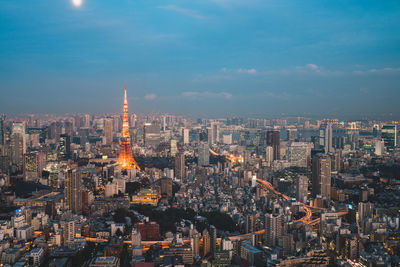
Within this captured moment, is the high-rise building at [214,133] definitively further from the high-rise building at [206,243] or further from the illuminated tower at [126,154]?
the high-rise building at [206,243]

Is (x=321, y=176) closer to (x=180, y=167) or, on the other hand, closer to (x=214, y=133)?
(x=180, y=167)

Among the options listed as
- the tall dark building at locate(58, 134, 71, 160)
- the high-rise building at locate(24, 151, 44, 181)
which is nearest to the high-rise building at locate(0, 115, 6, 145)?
the high-rise building at locate(24, 151, 44, 181)

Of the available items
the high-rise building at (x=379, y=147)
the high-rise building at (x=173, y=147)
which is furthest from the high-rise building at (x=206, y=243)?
the high-rise building at (x=173, y=147)

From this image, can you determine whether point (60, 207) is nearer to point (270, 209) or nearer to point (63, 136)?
point (270, 209)

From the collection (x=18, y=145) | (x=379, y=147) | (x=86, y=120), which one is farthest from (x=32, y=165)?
(x=379, y=147)

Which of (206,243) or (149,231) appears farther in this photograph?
(149,231)

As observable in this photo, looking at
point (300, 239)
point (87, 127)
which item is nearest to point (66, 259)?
point (300, 239)
